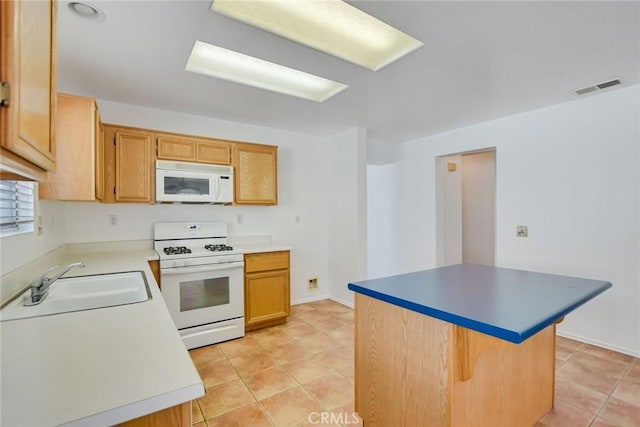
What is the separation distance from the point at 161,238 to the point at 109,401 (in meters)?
2.80

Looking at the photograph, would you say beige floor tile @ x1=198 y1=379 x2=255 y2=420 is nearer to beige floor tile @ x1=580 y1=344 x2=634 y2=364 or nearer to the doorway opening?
beige floor tile @ x1=580 y1=344 x2=634 y2=364

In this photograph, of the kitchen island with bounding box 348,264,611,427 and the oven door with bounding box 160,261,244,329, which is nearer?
the kitchen island with bounding box 348,264,611,427

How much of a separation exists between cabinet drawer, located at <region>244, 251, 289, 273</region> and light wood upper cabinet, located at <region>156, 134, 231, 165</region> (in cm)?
111

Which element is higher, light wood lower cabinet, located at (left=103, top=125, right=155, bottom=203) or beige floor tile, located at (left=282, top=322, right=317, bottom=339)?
light wood lower cabinet, located at (left=103, top=125, right=155, bottom=203)

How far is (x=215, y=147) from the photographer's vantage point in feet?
10.8

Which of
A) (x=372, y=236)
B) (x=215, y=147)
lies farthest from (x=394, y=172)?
(x=215, y=147)

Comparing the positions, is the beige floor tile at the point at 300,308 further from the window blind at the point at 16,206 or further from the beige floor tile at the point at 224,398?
the window blind at the point at 16,206

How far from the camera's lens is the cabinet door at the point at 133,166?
9.24 feet

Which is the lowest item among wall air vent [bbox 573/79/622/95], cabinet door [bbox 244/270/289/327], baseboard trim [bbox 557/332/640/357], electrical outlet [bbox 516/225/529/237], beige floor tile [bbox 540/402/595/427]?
beige floor tile [bbox 540/402/595/427]

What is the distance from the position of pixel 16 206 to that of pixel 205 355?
71.2 inches

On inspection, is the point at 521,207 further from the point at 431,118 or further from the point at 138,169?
the point at 138,169

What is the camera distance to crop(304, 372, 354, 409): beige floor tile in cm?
205

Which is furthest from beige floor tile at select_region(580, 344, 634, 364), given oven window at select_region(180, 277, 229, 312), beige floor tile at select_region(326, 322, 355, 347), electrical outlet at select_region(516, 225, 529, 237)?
oven window at select_region(180, 277, 229, 312)

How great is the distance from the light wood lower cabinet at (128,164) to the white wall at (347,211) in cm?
236
